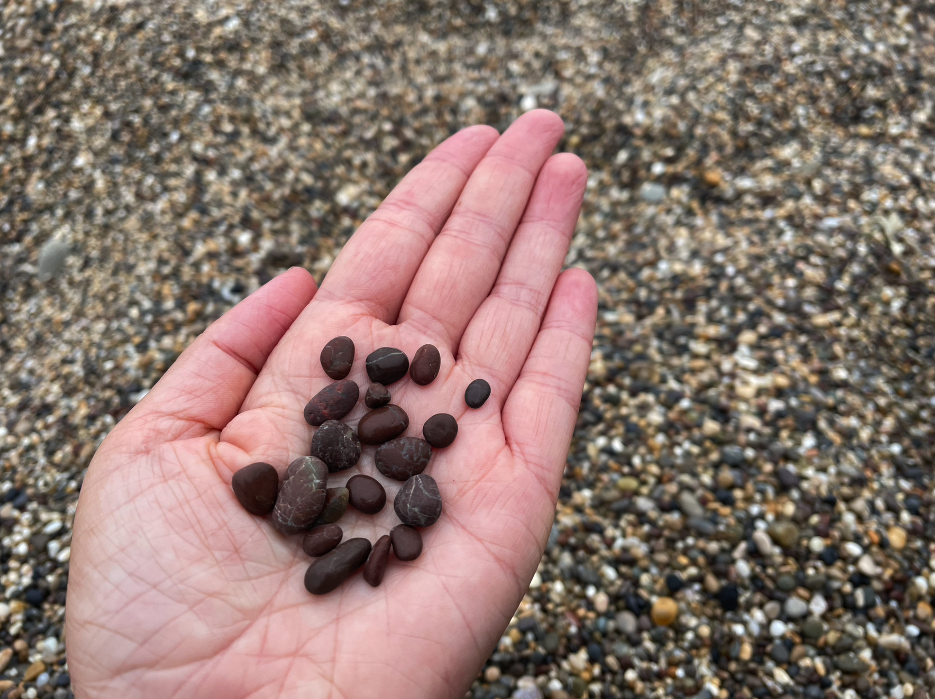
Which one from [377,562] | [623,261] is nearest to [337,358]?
[377,562]

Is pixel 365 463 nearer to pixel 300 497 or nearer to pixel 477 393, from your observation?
pixel 300 497

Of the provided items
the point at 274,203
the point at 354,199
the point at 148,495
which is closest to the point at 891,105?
the point at 354,199

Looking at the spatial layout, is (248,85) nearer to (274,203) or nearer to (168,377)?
(274,203)

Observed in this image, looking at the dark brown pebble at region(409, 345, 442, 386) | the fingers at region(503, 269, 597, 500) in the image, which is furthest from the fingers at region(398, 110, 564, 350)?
the fingers at region(503, 269, 597, 500)

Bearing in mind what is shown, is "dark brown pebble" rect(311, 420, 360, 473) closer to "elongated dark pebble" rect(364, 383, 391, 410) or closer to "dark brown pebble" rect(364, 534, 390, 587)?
"elongated dark pebble" rect(364, 383, 391, 410)

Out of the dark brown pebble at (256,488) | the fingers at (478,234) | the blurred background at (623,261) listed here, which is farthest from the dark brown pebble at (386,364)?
the blurred background at (623,261)

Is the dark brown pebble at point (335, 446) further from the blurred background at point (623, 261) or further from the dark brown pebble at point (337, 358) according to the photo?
the blurred background at point (623, 261)
